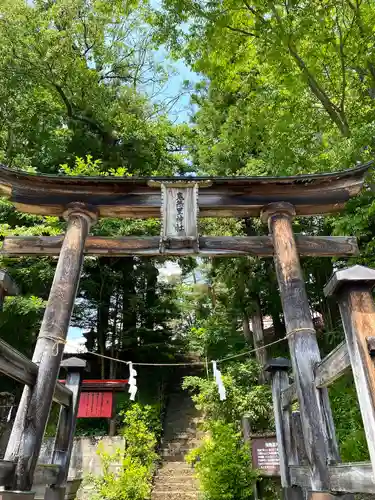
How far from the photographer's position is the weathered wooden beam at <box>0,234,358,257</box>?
16.7ft

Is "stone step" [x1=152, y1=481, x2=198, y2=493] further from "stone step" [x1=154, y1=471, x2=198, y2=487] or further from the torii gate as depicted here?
the torii gate

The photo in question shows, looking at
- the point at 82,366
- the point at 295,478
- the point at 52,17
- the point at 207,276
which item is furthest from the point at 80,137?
the point at 295,478

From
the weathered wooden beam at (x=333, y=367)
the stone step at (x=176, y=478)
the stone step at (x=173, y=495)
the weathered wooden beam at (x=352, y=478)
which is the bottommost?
the stone step at (x=173, y=495)

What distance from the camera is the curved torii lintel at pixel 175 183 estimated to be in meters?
5.18

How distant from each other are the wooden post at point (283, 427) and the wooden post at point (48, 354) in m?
3.08

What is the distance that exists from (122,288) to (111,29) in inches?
393

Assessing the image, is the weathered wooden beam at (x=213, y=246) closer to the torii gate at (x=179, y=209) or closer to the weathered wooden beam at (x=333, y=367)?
the torii gate at (x=179, y=209)

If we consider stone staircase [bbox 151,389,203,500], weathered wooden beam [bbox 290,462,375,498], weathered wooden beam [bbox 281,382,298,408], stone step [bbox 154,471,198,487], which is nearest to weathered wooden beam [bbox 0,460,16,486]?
weathered wooden beam [bbox 290,462,375,498]

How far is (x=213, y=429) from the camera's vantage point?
27.3 ft

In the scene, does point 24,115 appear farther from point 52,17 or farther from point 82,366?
point 82,366

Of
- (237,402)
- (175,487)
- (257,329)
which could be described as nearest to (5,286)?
(237,402)

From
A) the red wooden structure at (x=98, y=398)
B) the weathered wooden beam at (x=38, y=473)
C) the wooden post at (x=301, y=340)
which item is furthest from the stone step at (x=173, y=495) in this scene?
the wooden post at (x=301, y=340)

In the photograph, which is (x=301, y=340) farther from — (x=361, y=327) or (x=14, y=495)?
(x=14, y=495)

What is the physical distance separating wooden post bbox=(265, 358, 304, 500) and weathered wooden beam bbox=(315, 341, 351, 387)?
69.4 inches
